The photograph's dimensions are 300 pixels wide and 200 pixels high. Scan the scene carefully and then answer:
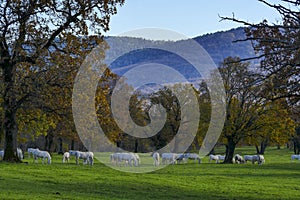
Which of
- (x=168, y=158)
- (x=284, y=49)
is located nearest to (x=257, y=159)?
(x=168, y=158)

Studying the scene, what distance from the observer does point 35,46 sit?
3212 centimetres

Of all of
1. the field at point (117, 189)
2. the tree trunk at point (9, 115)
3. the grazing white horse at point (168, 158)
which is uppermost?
the tree trunk at point (9, 115)

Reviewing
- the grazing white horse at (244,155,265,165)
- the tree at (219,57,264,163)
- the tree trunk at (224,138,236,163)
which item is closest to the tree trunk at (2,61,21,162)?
the tree at (219,57,264,163)

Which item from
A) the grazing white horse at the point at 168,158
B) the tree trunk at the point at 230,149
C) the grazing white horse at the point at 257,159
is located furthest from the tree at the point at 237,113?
the grazing white horse at the point at 168,158

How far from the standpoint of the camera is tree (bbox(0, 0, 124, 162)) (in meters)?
31.2

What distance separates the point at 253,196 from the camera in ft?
71.4

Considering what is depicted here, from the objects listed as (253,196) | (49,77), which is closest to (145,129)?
(49,77)

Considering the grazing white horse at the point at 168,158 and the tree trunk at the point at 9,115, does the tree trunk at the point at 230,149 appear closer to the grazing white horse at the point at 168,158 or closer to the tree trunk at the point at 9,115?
the grazing white horse at the point at 168,158

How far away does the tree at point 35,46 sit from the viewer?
31203 mm

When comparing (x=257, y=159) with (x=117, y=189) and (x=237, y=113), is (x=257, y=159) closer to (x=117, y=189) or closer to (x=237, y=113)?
(x=237, y=113)

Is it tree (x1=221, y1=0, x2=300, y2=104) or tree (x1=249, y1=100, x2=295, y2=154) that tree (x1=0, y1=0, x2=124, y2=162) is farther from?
tree (x1=249, y1=100, x2=295, y2=154)

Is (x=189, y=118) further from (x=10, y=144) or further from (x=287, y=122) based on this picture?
(x=10, y=144)

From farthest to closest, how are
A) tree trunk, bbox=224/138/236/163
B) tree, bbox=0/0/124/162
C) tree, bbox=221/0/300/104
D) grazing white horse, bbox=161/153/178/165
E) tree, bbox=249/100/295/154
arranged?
tree trunk, bbox=224/138/236/163, tree, bbox=249/100/295/154, grazing white horse, bbox=161/153/178/165, tree, bbox=0/0/124/162, tree, bbox=221/0/300/104

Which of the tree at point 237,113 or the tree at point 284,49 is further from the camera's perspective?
the tree at point 237,113
